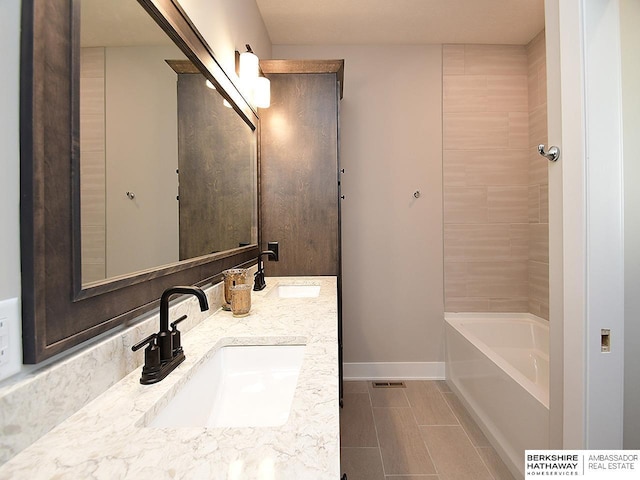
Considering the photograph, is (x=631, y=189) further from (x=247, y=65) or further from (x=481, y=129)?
(x=481, y=129)

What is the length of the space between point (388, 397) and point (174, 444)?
2.31 m

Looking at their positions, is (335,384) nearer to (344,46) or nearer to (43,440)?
(43,440)

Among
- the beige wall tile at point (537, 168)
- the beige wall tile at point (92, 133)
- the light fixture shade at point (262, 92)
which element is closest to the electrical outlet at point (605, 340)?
the beige wall tile at point (92, 133)

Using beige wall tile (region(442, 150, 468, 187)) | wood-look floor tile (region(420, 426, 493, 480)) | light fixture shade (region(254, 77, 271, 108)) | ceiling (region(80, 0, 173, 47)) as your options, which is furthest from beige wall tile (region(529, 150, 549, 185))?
ceiling (region(80, 0, 173, 47))

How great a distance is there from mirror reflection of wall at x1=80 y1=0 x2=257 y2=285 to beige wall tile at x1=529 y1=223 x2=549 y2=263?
256 centimetres

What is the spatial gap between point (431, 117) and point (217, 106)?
79.1 inches

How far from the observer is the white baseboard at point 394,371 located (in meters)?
2.84

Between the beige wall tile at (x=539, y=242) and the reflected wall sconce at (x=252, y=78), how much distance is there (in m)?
2.35

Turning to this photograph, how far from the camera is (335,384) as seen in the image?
28.9 inches

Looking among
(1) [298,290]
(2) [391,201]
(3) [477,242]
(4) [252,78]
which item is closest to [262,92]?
(4) [252,78]

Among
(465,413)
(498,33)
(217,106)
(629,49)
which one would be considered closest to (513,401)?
(465,413)

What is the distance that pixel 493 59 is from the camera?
281 centimetres

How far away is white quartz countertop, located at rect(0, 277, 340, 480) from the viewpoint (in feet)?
Result: 1.54

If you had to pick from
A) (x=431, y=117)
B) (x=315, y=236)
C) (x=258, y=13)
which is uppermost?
(x=258, y=13)
